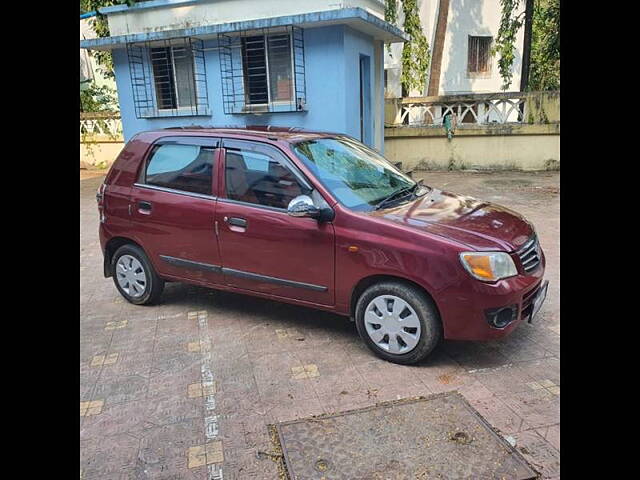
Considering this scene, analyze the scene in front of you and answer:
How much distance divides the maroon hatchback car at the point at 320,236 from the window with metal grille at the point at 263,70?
5.28 meters

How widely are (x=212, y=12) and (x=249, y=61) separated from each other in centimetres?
115

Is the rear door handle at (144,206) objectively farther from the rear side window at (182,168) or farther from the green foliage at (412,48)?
the green foliage at (412,48)

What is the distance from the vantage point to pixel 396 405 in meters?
3.16

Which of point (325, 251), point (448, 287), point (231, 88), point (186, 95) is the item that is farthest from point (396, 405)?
point (186, 95)

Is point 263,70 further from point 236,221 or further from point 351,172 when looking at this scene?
point 236,221

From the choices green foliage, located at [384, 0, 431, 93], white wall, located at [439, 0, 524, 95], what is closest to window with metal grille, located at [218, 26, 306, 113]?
green foliage, located at [384, 0, 431, 93]

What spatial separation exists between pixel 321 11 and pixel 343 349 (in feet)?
22.8

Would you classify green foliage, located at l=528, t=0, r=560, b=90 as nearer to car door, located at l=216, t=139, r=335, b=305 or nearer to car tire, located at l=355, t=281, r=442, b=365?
car door, located at l=216, t=139, r=335, b=305

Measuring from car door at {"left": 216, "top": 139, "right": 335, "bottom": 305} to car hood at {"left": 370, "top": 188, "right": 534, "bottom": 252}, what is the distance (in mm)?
573

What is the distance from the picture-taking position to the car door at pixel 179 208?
14.1 feet

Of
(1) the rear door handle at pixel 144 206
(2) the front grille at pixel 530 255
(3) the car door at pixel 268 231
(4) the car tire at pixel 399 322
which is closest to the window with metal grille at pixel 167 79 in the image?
(1) the rear door handle at pixel 144 206

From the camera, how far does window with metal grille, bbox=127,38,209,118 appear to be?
33.9 ft
